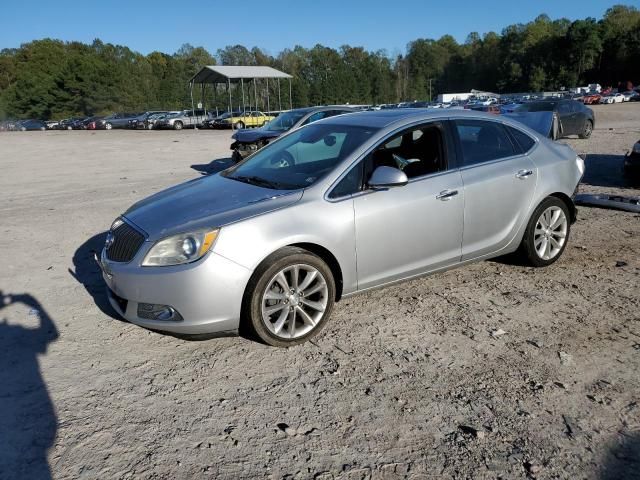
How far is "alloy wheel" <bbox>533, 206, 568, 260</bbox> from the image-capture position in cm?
527

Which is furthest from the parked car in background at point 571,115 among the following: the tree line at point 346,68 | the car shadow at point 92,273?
the tree line at point 346,68

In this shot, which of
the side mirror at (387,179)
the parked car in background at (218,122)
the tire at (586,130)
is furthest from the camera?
the parked car in background at (218,122)

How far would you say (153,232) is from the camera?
3826 mm

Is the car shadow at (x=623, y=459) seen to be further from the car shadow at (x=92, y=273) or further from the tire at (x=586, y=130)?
the tire at (x=586, y=130)

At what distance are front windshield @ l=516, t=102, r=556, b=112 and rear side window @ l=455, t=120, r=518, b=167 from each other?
1538 cm

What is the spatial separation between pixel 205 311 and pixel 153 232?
27.4 inches

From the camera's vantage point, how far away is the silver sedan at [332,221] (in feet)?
12.0

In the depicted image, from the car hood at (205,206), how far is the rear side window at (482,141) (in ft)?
5.50

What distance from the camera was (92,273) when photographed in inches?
224

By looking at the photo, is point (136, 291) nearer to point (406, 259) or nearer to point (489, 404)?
point (406, 259)

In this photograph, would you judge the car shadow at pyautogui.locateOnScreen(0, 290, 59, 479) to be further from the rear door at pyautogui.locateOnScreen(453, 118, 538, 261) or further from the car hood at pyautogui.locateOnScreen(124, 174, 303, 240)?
the rear door at pyautogui.locateOnScreen(453, 118, 538, 261)

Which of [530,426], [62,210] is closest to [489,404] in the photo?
[530,426]

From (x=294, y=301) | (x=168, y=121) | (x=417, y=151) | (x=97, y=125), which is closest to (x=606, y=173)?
(x=417, y=151)

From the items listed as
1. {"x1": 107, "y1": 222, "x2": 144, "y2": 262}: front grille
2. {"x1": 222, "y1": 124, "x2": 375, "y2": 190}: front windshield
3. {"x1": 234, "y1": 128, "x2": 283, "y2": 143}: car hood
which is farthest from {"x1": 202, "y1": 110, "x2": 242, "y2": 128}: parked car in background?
{"x1": 107, "y1": 222, "x2": 144, "y2": 262}: front grille
